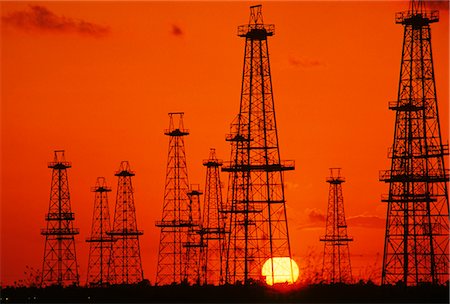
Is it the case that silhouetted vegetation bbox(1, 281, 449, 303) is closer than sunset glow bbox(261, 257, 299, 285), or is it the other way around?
silhouetted vegetation bbox(1, 281, 449, 303)

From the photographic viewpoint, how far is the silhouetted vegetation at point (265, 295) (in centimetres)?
7654

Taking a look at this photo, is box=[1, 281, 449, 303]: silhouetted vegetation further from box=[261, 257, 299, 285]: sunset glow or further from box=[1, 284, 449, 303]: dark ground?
box=[261, 257, 299, 285]: sunset glow

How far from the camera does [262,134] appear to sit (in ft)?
299

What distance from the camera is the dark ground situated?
7650 cm

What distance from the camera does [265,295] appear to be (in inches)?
3142

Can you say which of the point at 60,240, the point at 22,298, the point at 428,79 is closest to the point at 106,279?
the point at 60,240

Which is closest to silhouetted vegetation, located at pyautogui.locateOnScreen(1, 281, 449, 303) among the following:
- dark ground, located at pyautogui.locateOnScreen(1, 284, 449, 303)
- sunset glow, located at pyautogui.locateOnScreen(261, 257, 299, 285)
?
dark ground, located at pyautogui.locateOnScreen(1, 284, 449, 303)

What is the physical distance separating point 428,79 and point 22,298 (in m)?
31.1

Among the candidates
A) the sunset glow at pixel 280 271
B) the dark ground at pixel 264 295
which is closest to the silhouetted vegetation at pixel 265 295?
the dark ground at pixel 264 295

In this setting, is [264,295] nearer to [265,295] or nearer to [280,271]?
[265,295]

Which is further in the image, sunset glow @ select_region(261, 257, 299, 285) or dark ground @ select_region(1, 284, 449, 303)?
sunset glow @ select_region(261, 257, 299, 285)

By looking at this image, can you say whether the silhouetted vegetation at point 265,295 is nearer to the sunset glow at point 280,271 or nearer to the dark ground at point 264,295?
the dark ground at point 264,295

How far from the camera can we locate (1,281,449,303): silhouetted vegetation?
251 ft

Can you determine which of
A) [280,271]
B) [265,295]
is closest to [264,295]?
[265,295]
